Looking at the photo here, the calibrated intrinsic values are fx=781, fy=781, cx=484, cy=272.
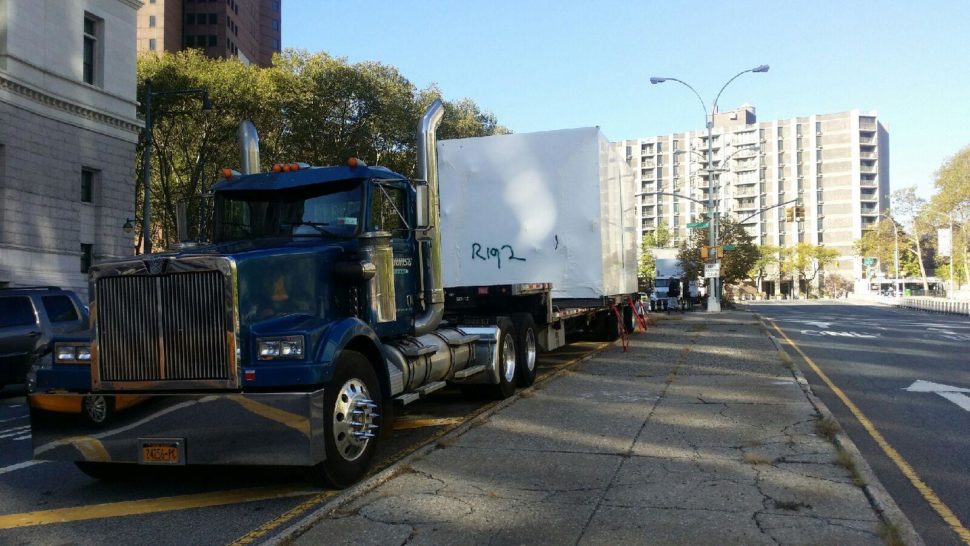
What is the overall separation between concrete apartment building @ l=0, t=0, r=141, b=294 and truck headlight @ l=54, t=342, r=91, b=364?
2033 cm

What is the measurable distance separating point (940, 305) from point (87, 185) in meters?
49.3

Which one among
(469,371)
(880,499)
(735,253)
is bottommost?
(880,499)

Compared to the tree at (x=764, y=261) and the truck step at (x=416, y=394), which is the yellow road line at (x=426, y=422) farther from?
the tree at (x=764, y=261)

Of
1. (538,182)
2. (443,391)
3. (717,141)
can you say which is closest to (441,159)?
(538,182)

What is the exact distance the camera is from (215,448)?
545 cm

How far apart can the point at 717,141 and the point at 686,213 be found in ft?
48.0

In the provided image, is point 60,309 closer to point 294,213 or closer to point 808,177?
point 294,213

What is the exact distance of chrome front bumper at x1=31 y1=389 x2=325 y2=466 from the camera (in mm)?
5402

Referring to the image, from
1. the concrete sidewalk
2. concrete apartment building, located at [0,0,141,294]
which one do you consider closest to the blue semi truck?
the concrete sidewalk

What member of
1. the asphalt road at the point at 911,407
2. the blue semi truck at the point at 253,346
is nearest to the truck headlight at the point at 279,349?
the blue semi truck at the point at 253,346

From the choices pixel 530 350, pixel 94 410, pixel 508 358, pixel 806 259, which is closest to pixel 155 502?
pixel 94 410

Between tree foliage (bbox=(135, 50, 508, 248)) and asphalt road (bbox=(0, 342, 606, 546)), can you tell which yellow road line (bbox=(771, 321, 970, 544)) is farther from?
tree foliage (bbox=(135, 50, 508, 248))

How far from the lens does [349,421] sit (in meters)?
5.98

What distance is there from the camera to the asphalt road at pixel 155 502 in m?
4.96
